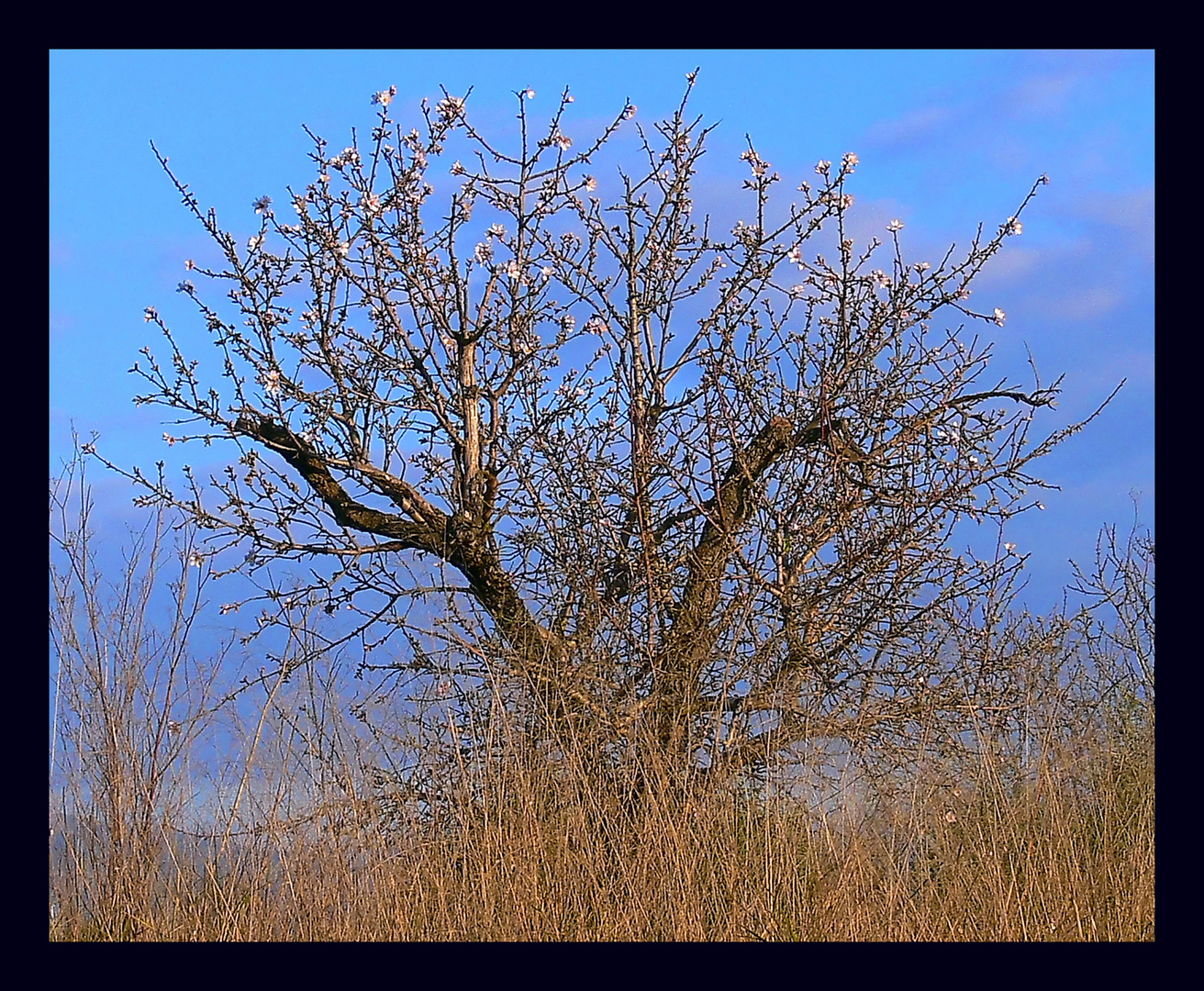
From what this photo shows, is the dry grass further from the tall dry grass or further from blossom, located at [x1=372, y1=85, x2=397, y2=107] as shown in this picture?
blossom, located at [x1=372, y1=85, x2=397, y2=107]

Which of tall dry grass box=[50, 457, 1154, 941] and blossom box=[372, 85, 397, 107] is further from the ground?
blossom box=[372, 85, 397, 107]

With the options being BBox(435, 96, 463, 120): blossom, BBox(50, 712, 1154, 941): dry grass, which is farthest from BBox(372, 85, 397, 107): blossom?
BBox(50, 712, 1154, 941): dry grass

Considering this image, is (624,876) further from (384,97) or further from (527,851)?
(384,97)

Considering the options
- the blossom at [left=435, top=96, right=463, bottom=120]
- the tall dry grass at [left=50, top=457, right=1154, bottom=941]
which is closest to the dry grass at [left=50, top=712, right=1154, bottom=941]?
the tall dry grass at [left=50, top=457, right=1154, bottom=941]

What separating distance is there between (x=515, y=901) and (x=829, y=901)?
3.84 ft

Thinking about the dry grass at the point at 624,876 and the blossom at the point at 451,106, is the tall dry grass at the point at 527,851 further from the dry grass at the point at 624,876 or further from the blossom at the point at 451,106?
the blossom at the point at 451,106

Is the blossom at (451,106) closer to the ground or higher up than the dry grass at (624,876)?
higher up

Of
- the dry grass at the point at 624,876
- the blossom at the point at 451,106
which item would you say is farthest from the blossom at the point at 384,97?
the dry grass at the point at 624,876

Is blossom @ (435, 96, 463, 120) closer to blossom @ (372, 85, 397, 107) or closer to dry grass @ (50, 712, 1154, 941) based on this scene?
blossom @ (372, 85, 397, 107)

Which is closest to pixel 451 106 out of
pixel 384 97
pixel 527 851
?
pixel 384 97

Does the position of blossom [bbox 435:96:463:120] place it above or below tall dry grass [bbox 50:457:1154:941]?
above

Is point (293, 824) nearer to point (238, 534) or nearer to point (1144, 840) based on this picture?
point (238, 534)

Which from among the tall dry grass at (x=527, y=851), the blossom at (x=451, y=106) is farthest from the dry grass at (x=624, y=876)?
the blossom at (x=451, y=106)
